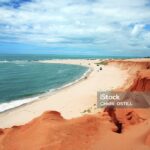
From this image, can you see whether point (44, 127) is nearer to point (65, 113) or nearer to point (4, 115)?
point (65, 113)

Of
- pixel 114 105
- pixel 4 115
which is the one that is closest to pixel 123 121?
pixel 114 105

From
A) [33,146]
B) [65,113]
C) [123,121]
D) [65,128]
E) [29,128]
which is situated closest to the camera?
[33,146]

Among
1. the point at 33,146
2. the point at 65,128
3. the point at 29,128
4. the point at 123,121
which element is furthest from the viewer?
the point at 123,121

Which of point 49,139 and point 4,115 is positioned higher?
point 49,139

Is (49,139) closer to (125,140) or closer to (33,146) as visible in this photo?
(33,146)

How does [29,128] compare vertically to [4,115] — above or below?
above

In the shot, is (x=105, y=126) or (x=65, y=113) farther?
(x=65, y=113)

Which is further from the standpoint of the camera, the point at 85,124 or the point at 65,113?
the point at 65,113

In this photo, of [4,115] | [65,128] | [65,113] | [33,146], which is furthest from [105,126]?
[4,115]

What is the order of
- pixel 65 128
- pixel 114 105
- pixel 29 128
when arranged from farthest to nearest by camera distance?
pixel 114 105
pixel 29 128
pixel 65 128
